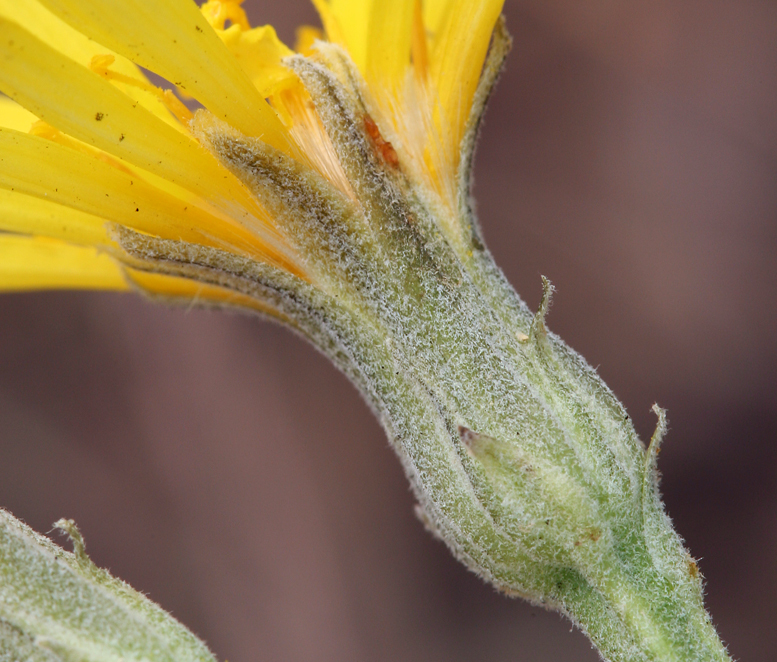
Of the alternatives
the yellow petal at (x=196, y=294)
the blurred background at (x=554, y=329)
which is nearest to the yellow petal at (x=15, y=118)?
the yellow petal at (x=196, y=294)

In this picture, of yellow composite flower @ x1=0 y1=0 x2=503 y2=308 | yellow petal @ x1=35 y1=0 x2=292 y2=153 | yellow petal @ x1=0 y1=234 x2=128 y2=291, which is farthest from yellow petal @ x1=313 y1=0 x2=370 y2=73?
yellow petal @ x1=0 y1=234 x2=128 y2=291

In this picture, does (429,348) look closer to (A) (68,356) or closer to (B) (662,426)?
(B) (662,426)

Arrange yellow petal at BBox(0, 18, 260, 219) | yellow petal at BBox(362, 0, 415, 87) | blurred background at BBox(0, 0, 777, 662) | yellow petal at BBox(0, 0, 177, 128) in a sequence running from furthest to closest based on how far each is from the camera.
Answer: blurred background at BBox(0, 0, 777, 662), yellow petal at BBox(0, 0, 177, 128), yellow petal at BBox(362, 0, 415, 87), yellow petal at BBox(0, 18, 260, 219)

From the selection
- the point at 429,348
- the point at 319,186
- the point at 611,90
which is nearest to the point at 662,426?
the point at 429,348

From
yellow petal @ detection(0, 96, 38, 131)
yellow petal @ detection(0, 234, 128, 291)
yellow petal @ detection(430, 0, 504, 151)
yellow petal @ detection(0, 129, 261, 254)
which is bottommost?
yellow petal @ detection(0, 234, 128, 291)

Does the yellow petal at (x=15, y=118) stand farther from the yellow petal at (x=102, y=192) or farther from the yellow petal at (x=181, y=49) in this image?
the yellow petal at (x=181, y=49)

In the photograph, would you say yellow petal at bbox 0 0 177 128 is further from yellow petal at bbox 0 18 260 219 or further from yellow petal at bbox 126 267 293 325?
yellow petal at bbox 126 267 293 325
